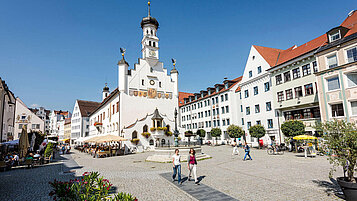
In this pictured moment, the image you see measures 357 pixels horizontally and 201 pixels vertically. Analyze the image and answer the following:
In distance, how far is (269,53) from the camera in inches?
1441

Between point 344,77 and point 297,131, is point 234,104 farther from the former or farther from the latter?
point 344,77

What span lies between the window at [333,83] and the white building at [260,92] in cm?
1013

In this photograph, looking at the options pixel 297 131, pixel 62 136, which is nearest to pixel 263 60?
pixel 297 131

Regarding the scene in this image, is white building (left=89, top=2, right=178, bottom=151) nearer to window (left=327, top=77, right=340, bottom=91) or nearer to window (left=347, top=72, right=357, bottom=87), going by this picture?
window (left=327, top=77, right=340, bottom=91)

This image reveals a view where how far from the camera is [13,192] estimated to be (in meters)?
9.16

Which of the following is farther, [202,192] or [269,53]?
[269,53]

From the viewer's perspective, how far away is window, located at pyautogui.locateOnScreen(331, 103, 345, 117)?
2184 cm

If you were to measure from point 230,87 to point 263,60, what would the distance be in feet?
38.7

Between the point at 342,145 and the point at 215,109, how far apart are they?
43.0 m

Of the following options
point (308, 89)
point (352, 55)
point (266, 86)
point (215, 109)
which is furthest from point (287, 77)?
point (215, 109)

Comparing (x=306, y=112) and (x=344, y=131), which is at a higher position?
(x=306, y=112)

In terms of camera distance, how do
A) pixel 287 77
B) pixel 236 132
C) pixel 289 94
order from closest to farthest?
pixel 289 94, pixel 287 77, pixel 236 132

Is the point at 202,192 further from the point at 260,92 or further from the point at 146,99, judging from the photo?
the point at 146,99

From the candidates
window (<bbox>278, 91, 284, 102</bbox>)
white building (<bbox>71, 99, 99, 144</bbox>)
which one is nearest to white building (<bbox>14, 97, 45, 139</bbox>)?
white building (<bbox>71, 99, 99, 144</bbox>)
